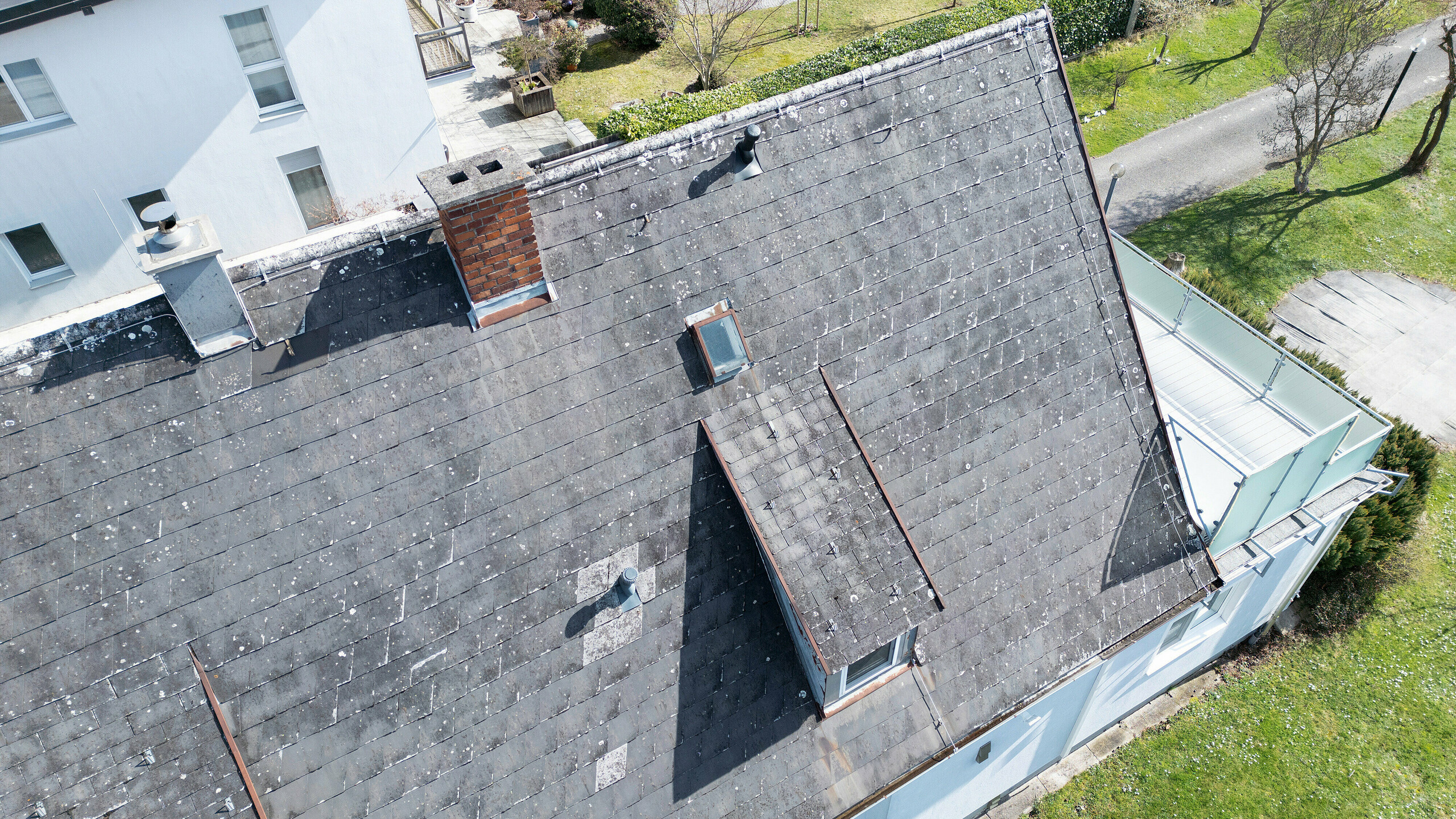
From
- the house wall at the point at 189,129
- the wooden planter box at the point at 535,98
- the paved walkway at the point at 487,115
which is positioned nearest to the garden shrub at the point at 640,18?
the paved walkway at the point at 487,115

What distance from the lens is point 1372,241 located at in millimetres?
24312

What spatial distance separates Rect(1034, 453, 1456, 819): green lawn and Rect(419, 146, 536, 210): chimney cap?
12.5 m

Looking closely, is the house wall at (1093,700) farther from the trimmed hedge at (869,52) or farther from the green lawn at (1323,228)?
the trimmed hedge at (869,52)

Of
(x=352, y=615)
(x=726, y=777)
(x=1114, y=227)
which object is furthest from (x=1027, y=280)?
(x=1114, y=227)

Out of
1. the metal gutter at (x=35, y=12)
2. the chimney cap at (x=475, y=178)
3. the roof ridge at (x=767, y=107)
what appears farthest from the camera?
the metal gutter at (x=35, y=12)

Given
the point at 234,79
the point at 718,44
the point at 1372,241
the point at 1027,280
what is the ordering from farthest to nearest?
the point at 718,44
the point at 1372,241
the point at 234,79
the point at 1027,280

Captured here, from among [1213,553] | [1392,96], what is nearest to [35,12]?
[1213,553]

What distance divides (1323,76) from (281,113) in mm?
28349

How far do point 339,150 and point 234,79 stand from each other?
8.35 feet

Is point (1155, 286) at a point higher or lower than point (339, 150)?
lower

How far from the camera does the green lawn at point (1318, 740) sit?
14.3 meters

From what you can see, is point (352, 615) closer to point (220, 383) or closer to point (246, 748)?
point (246, 748)

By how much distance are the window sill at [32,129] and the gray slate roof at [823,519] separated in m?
15.4

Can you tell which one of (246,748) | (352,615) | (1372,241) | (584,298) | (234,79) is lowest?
(1372,241)
